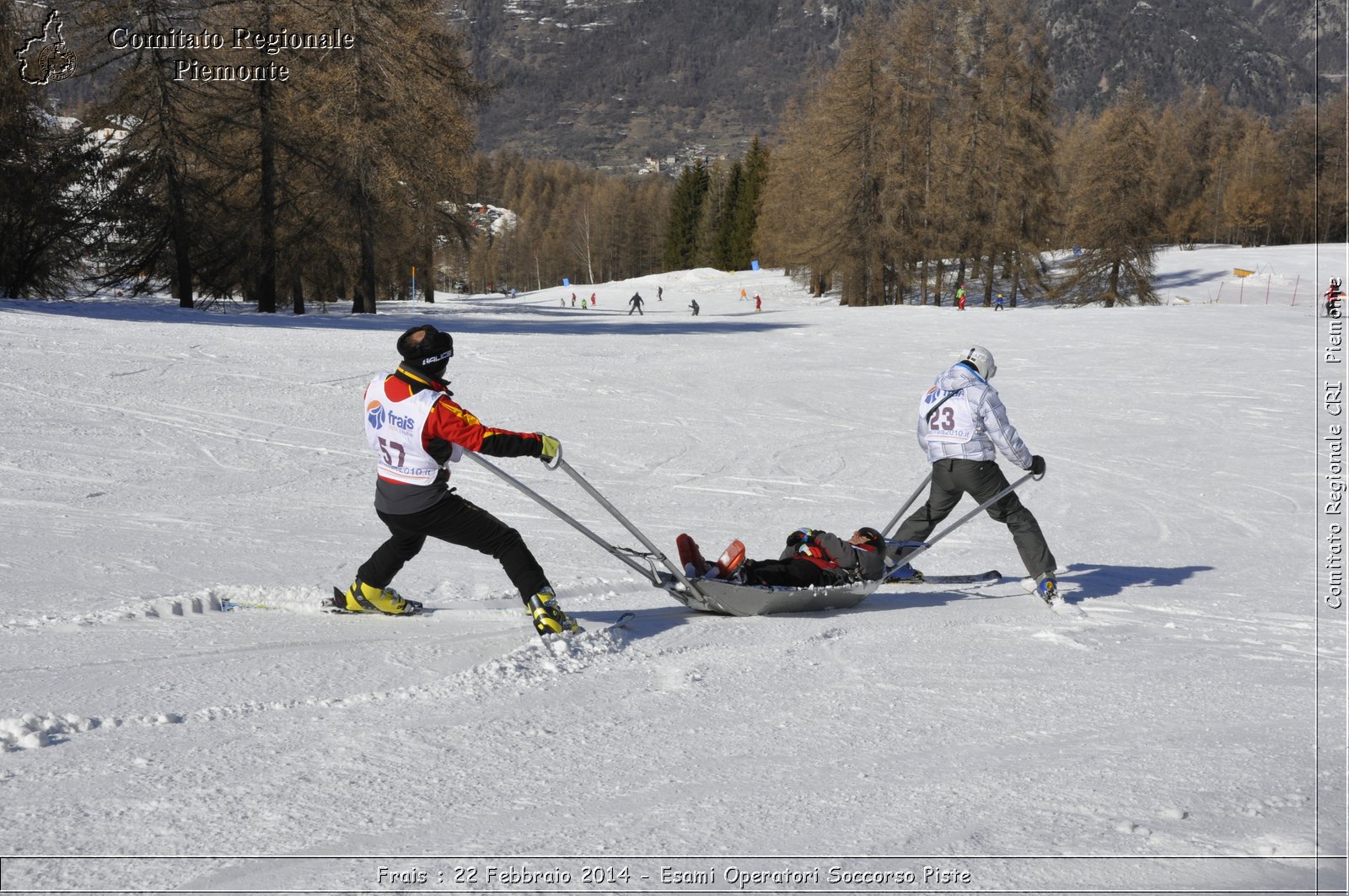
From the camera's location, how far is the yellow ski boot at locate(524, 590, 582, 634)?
5191mm

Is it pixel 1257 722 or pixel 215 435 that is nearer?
pixel 1257 722

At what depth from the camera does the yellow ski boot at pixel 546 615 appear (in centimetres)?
519

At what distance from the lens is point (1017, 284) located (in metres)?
50.2

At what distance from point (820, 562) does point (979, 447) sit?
1.41 m

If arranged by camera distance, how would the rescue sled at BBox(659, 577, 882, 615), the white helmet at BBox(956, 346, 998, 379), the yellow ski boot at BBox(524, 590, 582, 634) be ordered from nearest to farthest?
the yellow ski boot at BBox(524, 590, 582, 634), the rescue sled at BBox(659, 577, 882, 615), the white helmet at BBox(956, 346, 998, 379)

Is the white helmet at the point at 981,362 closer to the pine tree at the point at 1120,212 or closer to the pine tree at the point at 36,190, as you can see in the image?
the pine tree at the point at 36,190

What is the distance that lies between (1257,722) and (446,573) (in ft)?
16.1

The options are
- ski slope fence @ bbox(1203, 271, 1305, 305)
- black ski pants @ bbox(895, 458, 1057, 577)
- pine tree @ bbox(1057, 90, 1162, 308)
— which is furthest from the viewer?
ski slope fence @ bbox(1203, 271, 1305, 305)

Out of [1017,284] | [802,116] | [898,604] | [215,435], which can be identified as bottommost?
[898,604]

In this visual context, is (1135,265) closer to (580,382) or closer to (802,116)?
(802,116)

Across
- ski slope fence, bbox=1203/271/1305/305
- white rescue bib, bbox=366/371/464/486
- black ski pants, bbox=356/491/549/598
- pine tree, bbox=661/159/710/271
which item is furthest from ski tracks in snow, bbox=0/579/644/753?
pine tree, bbox=661/159/710/271

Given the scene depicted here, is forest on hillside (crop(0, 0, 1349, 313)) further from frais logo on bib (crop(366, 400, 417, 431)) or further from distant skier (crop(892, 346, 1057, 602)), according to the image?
frais logo on bib (crop(366, 400, 417, 431))

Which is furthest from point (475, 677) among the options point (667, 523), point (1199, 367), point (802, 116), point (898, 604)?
point (802, 116)

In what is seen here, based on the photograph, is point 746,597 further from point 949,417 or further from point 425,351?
point 425,351
